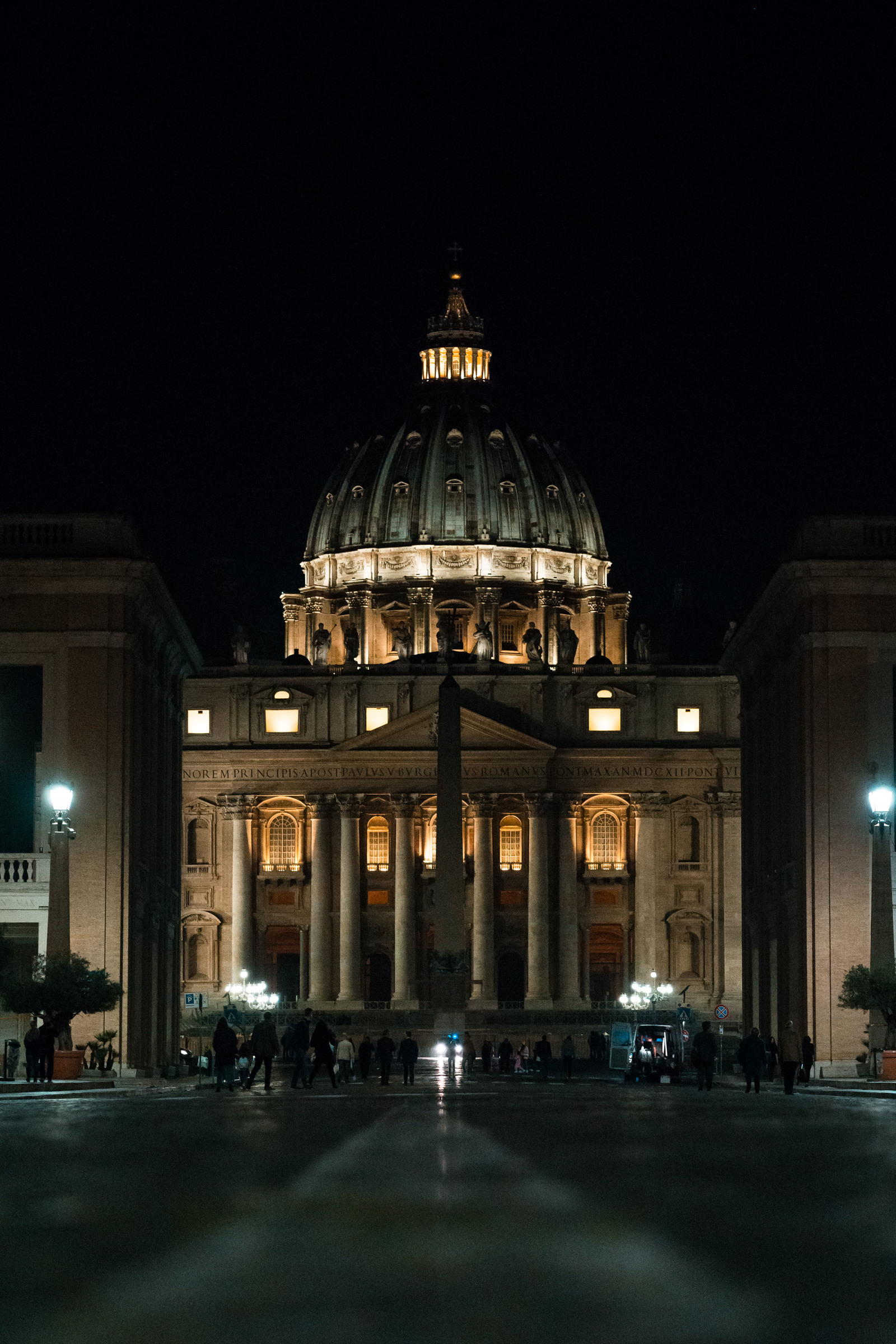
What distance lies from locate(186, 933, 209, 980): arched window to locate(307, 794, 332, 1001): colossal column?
17.5 feet

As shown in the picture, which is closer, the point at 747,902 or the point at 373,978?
the point at 747,902

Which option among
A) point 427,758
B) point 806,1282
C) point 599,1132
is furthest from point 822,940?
point 427,758

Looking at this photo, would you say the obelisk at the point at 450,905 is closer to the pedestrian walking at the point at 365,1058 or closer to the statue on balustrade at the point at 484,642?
the pedestrian walking at the point at 365,1058

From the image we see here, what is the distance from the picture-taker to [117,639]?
6106 centimetres

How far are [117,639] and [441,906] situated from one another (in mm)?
17085

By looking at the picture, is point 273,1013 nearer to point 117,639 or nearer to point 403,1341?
point 117,639

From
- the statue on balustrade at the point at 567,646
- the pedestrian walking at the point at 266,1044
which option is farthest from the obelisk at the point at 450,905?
the statue on balustrade at the point at 567,646

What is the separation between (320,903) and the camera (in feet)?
446

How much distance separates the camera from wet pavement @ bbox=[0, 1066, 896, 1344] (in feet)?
36.6

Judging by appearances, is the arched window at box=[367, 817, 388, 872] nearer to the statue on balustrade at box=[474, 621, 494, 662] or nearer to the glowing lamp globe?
the statue on balustrade at box=[474, 621, 494, 662]

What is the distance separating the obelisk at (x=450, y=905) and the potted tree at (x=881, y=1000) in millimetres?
23616

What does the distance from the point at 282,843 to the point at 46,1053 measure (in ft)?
299

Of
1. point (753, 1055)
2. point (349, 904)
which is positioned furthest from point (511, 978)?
point (753, 1055)

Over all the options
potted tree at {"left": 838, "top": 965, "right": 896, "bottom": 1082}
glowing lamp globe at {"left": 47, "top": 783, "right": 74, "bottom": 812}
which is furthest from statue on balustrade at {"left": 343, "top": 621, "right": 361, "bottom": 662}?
glowing lamp globe at {"left": 47, "top": 783, "right": 74, "bottom": 812}
